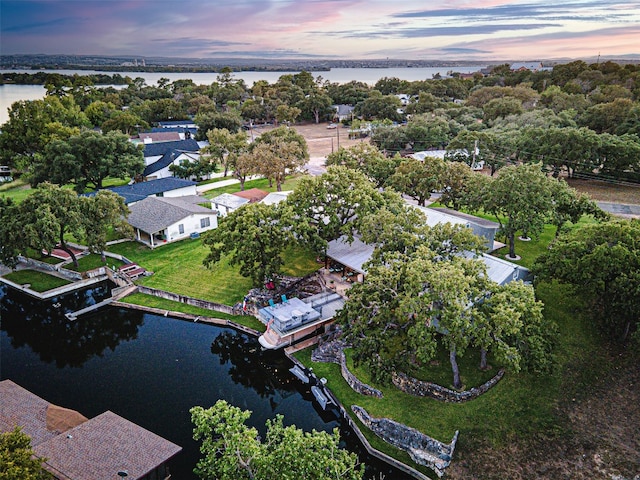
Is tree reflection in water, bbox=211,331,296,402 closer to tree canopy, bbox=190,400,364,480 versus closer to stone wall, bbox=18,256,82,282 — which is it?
tree canopy, bbox=190,400,364,480

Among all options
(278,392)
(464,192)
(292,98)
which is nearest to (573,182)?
(464,192)

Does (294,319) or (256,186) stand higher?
(256,186)

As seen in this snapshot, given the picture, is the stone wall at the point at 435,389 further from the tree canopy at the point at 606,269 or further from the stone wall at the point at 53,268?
the stone wall at the point at 53,268

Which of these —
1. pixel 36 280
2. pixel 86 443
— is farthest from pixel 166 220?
pixel 86 443

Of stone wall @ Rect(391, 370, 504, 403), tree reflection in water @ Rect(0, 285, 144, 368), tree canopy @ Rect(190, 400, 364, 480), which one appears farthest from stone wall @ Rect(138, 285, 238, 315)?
tree canopy @ Rect(190, 400, 364, 480)

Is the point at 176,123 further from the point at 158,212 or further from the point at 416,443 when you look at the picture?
the point at 416,443

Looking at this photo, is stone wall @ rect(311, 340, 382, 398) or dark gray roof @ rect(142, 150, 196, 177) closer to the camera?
stone wall @ rect(311, 340, 382, 398)

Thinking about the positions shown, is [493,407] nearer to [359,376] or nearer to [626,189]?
[359,376]
